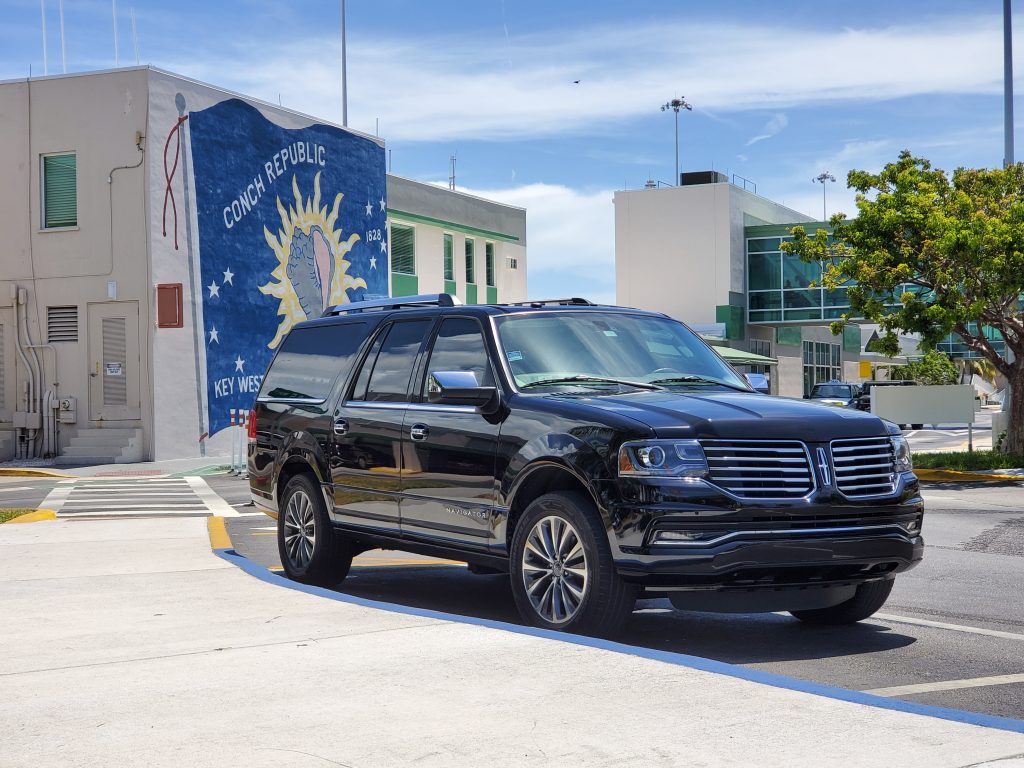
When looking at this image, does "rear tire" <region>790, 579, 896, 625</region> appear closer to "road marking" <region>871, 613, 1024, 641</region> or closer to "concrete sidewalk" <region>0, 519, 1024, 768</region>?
"road marking" <region>871, 613, 1024, 641</region>

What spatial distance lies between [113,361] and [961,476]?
57.3 ft

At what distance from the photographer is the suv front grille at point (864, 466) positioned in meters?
7.19

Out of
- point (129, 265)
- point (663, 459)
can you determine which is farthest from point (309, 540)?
point (129, 265)

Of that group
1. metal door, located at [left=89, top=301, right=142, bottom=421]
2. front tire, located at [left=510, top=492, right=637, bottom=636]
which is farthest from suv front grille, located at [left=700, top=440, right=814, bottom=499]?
metal door, located at [left=89, top=301, right=142, bottom=421]

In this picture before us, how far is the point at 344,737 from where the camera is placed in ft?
15.8

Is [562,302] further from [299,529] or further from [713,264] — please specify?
[713,264]

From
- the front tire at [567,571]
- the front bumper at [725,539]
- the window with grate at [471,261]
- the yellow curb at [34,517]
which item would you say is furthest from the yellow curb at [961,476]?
the window with grate at [471,261]

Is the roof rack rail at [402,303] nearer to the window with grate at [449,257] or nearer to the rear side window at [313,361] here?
the rear side window at [313,361]

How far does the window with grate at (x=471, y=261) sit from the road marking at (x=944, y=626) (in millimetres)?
39219

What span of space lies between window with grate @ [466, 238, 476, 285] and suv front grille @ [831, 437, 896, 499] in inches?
1576

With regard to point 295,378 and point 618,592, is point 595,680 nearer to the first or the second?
point 618,592

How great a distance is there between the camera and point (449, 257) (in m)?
46.0

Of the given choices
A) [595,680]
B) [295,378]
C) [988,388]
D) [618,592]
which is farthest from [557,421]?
[988,388]

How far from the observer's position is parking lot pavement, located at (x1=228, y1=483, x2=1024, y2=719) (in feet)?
21.4
